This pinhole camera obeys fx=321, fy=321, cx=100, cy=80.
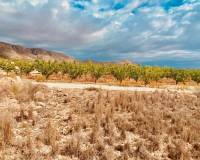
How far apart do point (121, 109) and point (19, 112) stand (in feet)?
16.5

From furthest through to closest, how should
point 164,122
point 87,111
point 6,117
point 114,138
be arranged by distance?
1. point 87,111
2. point 164,122
3. point 6,117
4. point 114,138

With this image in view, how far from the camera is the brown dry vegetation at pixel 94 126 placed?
11.1 metres

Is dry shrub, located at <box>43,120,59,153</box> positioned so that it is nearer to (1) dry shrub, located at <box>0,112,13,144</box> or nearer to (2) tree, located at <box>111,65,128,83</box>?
(1) dry shrub, located at <box>0,112,13,144</box>

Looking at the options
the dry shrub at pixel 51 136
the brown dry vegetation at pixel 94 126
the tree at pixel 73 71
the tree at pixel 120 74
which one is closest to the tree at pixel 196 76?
the tree at pixel 120 74

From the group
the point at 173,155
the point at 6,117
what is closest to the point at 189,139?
the point at 173,155

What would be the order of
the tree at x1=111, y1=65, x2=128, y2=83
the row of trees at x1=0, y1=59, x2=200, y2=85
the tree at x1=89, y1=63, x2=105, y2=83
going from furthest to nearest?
the tree at x1=89, y1=63, x2=105, y2=83
the row of trees at x1=0, y1=59, x2=200, y2=85
the tree at x1=111, y1=65, x2=128, y2=83

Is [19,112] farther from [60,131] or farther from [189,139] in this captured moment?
[189,139]

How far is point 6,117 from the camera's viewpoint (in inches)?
526

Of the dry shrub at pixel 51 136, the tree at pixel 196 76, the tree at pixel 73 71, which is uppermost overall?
the tree at pixel 73 71

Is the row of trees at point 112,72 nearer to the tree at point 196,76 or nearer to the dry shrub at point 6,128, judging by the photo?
the tree at point 196,76

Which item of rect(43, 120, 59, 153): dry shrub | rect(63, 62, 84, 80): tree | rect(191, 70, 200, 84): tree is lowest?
rect(43, 120, 59, 153): dry shrub

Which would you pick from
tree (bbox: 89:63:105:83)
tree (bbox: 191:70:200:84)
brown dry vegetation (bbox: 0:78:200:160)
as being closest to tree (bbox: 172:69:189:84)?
tree (bbox: 191:70:200:84)

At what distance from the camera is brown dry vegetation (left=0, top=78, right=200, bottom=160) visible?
11.1 metres

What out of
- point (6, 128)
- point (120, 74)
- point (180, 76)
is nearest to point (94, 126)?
point (6, 128)
